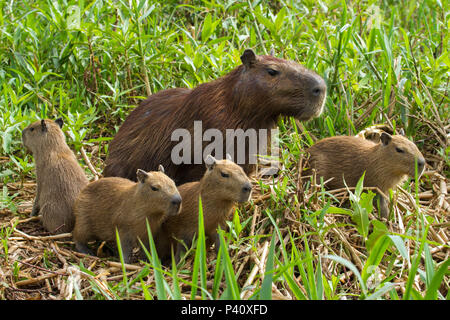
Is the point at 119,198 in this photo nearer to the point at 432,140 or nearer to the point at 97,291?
the point at 97,291

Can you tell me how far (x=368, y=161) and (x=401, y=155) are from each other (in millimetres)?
233

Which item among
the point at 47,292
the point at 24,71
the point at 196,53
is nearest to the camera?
the point at 47,292

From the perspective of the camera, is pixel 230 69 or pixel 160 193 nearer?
pixel 160 193

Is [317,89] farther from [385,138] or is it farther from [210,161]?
[210,161]

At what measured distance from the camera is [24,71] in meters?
5.34

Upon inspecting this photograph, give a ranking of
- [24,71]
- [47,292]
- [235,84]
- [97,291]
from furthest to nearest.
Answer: [24,71], [235,84], [47,292], [97,291]

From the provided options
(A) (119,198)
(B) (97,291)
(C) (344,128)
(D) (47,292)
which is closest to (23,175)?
(A) (119,198)

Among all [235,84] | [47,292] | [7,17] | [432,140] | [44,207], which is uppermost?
[7,17]

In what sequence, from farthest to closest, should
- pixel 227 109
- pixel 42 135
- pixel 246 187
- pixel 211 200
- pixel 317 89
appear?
pixel 42 135
pixel 227 109
pixel 317 89
pixel 211 200
pixel 246 187

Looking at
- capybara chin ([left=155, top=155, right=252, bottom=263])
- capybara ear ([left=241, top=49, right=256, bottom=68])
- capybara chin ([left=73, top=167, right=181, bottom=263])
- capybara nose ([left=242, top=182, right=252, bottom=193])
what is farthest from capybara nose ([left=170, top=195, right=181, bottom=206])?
capybara ear ([left=241, top=49, right=256, bottom=68])

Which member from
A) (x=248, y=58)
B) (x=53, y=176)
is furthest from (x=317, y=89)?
(x=53, y=176)

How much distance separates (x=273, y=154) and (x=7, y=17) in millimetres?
2930

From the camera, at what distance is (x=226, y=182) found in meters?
3.47

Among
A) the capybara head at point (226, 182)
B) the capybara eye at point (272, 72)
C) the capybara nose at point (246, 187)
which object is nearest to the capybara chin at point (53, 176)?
the capybara head at point (226, 182)
